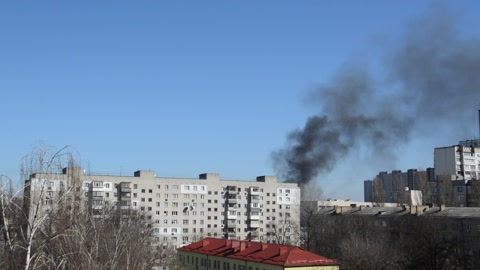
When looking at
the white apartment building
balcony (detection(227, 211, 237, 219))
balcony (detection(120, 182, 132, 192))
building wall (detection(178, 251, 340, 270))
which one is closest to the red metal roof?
building wall (detection(178, 251, 340, 270))

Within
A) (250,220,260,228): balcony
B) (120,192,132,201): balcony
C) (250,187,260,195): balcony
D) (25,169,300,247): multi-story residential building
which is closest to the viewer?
(120,192,132,201): balcony

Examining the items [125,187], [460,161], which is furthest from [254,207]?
[460,161]

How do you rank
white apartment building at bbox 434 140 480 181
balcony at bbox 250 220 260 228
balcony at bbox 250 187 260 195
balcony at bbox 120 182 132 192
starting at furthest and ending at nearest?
white apartment building at bbox 434 140 480 181, balcony at bbox 250 187 260 195, balcony at bbox 250 220 260 228, balcony at bbox 120 182 132 192

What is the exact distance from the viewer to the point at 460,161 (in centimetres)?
12744

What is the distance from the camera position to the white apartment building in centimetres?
12694

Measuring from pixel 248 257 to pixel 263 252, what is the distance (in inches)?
63.0

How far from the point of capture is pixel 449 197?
103 metres

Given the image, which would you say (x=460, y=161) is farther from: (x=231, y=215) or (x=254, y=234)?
(x=231, y=215)

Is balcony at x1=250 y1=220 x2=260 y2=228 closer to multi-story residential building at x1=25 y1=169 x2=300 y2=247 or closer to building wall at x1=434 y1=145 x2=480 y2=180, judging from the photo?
multi-story residential building at x1=25 y1=169 x2=300 y2=247

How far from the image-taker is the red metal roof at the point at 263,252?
1817 inches

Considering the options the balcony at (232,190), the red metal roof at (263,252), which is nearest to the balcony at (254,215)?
the balcony at (232,190)

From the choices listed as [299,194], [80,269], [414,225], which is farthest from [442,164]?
[80,269]

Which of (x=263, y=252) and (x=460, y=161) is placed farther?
(x=460, y=161)

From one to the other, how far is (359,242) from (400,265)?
499 centimetres
